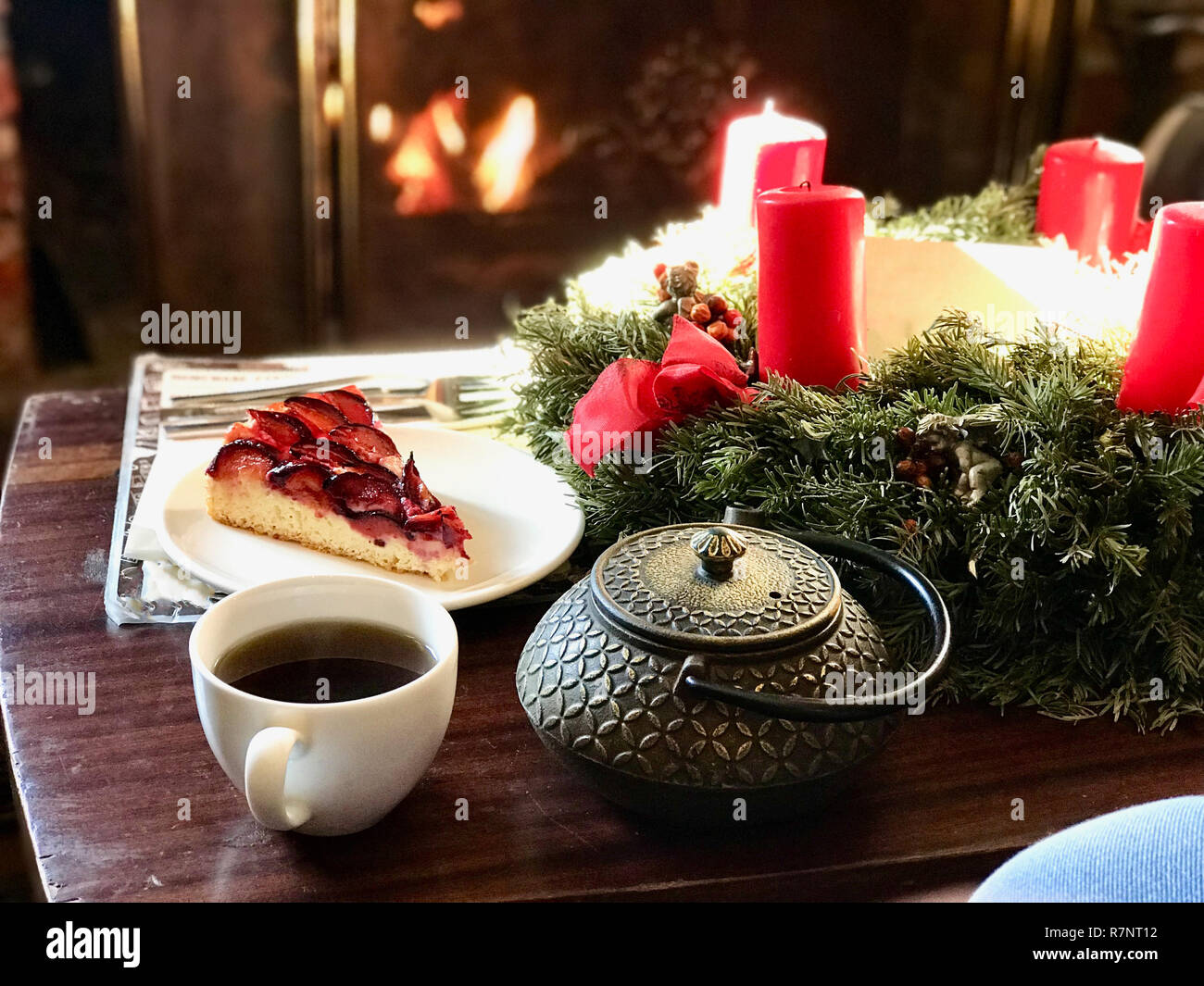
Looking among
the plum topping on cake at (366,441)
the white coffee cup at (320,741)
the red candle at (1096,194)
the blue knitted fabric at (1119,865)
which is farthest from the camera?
the red candle at (1096,194)

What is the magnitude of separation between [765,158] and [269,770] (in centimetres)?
73

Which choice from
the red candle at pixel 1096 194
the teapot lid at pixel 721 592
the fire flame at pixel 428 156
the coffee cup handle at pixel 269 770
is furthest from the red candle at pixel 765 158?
the fire flame at pixel 428 156

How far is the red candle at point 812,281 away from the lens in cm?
86

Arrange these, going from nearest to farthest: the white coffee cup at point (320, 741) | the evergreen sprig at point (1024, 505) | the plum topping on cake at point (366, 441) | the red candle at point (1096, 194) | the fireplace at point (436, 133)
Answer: the white coffee cup at point (320, 741) → the evergreen sprig at point (1024, 505) → the plum topping on cake at point (366, 441) → the red candle at point (1096, 194) → the fireplace at point (436, 133)

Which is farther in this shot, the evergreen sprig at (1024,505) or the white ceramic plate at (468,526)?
the white ceramic plate at (468,526)

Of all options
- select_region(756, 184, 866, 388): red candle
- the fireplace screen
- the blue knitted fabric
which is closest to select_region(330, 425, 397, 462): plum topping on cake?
select_region(756, 184, 866, 388): red candle

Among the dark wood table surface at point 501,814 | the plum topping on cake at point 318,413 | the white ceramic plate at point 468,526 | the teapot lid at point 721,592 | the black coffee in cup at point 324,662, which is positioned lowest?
the dark wood table surface at point 501,814

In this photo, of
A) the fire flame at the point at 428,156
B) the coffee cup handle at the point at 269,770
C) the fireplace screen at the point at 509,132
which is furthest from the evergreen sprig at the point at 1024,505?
the fire flame at the point at 428,156

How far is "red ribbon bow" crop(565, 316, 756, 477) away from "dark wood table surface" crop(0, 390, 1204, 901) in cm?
18

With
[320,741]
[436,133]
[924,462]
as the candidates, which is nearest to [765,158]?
[924,462]

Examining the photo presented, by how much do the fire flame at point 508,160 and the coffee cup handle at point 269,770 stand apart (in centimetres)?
186

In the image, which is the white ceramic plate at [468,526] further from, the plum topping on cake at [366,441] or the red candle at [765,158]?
the red candle at [765,158]

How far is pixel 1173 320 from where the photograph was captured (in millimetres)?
802

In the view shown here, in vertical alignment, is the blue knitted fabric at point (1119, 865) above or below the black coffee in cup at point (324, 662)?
above
